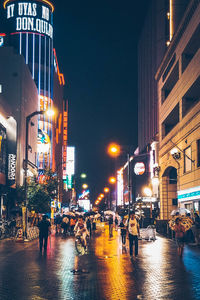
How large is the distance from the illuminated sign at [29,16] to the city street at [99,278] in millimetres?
97651

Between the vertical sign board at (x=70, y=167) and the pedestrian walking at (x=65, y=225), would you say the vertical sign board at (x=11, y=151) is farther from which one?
the vertical sign board at (x=70, y=167)

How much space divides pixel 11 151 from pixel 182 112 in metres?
14.8

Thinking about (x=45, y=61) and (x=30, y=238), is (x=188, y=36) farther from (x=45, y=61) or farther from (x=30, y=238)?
(x=45, y=61)

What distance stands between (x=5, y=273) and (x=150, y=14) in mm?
75361

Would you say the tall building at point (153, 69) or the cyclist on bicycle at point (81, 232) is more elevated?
the tall building at point (153, 69)

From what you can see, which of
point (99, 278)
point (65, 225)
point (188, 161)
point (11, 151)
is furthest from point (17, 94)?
point (99, 278)

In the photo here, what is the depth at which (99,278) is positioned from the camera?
39.2 ft

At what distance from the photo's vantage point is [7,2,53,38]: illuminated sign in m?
107

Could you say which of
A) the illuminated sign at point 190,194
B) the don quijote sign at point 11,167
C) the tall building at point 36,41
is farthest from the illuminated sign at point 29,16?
the illuminated sign at point 190,194

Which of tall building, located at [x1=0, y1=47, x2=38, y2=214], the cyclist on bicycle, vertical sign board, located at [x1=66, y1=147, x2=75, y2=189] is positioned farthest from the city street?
vertical sign board, located at [x1=66, y1=147, x2=75, y2=189]

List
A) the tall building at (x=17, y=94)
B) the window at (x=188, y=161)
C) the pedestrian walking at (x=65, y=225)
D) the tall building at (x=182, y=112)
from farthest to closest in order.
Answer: the tall building at (x=17, y=94) → the pedestrian walking at (x=65, y=225) → the window at (x=188, y=161) → the tall building at (x=182, y=112)

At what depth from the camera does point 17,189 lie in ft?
137

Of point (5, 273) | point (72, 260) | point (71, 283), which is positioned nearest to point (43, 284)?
point (71, 283)

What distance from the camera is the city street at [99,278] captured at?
9.54 meters
